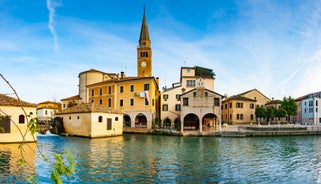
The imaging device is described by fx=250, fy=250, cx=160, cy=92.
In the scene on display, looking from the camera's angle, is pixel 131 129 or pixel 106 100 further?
pixel 106 100

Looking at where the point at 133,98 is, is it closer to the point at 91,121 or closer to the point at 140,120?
the point at 140,120

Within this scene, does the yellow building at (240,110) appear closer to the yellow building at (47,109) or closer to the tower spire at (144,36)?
the tower spire at (144,36)

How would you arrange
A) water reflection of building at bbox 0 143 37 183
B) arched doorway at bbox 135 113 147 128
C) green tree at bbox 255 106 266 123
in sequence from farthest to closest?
green tree at bbox 255 106 266 123, arched doorway at bbox 135 113 147 128, water reflection of building at bbox 0 143 37 183

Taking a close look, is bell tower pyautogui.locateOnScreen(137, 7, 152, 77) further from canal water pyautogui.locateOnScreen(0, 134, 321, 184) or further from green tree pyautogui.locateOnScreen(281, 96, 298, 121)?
canal water pyautogui.locateOnScreen(0, 134, 321, 184)

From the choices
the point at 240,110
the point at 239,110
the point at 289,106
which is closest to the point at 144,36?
the point at 239,110

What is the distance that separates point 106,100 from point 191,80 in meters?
15.6

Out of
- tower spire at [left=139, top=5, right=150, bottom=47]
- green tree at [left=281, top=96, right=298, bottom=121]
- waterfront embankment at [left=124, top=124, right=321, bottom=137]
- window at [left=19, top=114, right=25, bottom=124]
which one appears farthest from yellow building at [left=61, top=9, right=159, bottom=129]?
green tree at [left=281, top=96, right=298, bottom=121]

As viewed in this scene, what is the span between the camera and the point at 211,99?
36875mm

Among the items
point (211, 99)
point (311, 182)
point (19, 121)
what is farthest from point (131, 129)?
point (311, 182)

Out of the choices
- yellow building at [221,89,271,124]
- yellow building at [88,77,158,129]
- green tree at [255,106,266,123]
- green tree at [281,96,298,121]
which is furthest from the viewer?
yellow building at [221,89,271,124]

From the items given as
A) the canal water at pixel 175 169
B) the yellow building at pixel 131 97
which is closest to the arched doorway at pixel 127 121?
the yellow building at pixel 131 97

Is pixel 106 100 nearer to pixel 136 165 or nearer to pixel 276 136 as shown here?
pixel 276 136

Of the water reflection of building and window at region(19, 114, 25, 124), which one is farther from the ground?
window at region(19, 114, 25, 124)

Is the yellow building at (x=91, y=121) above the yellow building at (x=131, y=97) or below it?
below
